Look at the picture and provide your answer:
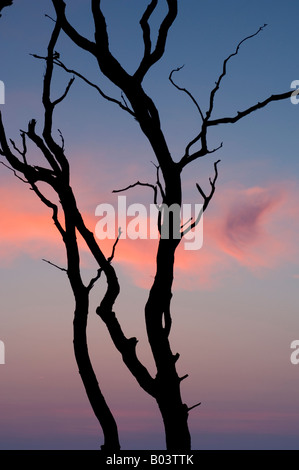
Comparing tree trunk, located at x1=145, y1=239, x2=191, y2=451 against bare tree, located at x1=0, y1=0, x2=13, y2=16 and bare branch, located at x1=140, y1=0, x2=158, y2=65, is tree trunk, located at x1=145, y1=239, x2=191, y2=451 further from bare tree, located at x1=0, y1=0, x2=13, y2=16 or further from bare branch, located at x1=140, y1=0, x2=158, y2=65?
bare tree, located at x1=0, y1=0, x2=13, y2=16

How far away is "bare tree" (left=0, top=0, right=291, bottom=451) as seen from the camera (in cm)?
742

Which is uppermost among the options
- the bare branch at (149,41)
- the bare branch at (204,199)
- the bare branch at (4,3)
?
the bare branch at (4,3)

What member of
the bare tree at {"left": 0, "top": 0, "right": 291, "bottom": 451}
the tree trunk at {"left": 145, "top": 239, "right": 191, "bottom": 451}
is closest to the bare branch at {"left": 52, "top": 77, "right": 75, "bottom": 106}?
the bare tree at {"left": 0, "top": 0, "right": 291, "bottom": 451}

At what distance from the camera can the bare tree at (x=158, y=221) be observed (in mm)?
7422

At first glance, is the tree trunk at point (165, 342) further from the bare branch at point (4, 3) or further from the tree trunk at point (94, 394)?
the bare branch at point (4, 3)

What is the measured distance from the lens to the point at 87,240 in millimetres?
8148

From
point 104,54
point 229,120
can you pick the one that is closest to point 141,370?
point 229,120

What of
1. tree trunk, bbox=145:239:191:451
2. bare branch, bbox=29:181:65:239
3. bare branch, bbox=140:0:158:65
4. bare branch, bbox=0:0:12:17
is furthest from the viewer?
bare branch, bbox=29:181:65:239

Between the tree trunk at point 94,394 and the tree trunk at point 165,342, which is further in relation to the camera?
the tree trunk at point 94,394

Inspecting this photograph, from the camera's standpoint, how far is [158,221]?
25.1ft

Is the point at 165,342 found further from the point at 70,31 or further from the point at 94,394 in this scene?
the point at 70,31

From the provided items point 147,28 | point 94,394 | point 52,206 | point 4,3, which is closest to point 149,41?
point 147,28

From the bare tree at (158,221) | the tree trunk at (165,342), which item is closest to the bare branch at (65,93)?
the bare tree at (158,221)
